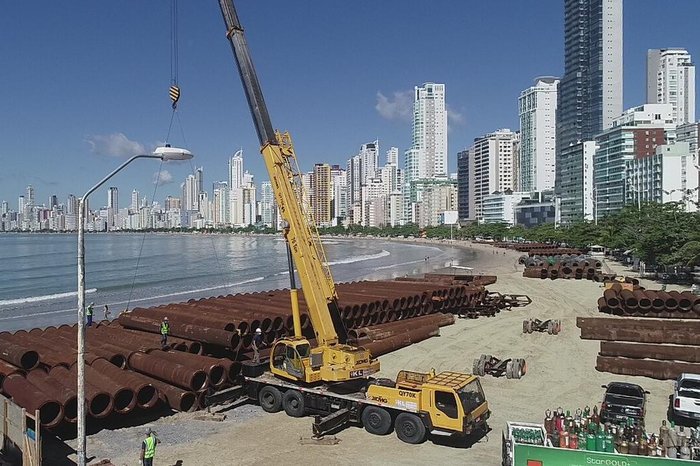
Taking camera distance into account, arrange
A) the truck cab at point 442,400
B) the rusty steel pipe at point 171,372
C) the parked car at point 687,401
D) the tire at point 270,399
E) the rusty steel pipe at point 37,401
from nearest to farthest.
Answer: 1. the truck cab at point 442,400
2. the rusty steel pipe at point 37,401
3. the parked car at point 687,401
4. the tire at point 270,399
5. the rusty steel pipe at point 171,372

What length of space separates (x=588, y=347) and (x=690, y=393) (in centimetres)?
1028

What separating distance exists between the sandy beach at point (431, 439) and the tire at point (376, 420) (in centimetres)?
20

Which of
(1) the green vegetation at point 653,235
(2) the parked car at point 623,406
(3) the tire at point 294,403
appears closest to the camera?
(2) the parked car at point 623,406

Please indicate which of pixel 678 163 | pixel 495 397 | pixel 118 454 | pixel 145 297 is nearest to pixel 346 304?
pixel 495 397

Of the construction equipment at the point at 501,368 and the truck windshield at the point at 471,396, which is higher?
the truck windshield at the point at 471,396

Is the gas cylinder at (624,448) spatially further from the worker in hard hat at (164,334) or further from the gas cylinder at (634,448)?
the worker in hard hat at (164,334)

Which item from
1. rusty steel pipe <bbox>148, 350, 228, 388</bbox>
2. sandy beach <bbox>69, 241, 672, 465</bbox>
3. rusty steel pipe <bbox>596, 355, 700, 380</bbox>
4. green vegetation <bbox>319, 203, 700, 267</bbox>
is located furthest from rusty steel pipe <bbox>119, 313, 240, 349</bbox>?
green vegetation <bbox>319, 203, 700, 267</bbox>

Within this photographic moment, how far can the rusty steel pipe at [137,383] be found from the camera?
17.1 m

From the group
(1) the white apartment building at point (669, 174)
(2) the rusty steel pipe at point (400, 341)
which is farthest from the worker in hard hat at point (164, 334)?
(1) the white apartment building at point (669, 174)

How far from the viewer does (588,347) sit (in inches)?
1037

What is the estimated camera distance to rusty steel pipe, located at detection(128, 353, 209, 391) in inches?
706

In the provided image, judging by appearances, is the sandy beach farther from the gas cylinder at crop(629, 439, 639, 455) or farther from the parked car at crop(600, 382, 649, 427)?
the gas cylinder at crop(629, 439, 639, 455)

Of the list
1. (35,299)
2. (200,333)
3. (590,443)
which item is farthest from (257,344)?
(35,299)

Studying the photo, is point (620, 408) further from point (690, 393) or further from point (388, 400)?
point (388, 400)
